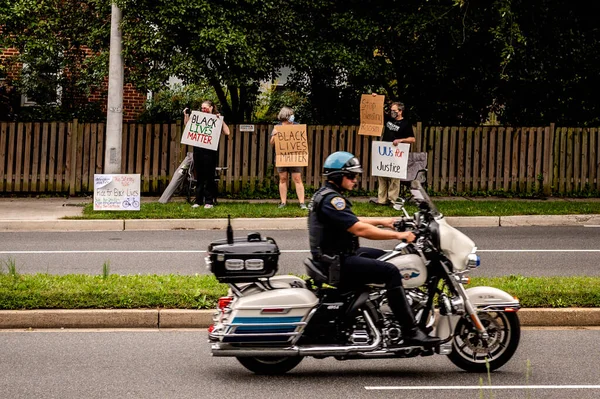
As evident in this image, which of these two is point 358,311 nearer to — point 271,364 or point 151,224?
point 271,364

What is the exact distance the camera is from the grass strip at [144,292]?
371 inches

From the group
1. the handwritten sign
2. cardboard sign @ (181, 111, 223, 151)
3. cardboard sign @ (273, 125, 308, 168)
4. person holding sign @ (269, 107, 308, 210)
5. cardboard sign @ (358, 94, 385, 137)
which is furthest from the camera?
cardboard sign @ (358, 94, 385, 137)

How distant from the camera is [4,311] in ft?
30.5

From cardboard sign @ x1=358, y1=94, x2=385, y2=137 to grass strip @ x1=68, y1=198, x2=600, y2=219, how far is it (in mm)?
1610

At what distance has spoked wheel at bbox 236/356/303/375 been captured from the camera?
301 inches

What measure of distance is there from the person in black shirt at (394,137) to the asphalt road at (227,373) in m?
9.55

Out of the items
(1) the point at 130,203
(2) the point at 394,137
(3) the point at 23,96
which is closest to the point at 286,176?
(2) the point at 394,137

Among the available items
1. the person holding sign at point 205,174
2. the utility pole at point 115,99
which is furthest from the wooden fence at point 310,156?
the utility pole at point 115,99

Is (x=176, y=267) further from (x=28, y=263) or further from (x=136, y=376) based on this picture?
(x=136, y=376)

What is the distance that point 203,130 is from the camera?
59.6ft

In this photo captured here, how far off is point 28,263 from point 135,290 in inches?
133

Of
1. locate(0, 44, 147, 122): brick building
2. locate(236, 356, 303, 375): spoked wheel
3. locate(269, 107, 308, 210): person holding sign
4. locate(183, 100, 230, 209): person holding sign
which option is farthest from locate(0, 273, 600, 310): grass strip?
locate(0, 44, 147, 122): brick building

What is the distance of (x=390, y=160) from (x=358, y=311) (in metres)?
11.0

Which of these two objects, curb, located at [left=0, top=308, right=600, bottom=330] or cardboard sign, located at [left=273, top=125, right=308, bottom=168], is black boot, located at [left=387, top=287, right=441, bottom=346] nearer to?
curb, located at [left=0, top=308, right=600, bottom=330]
